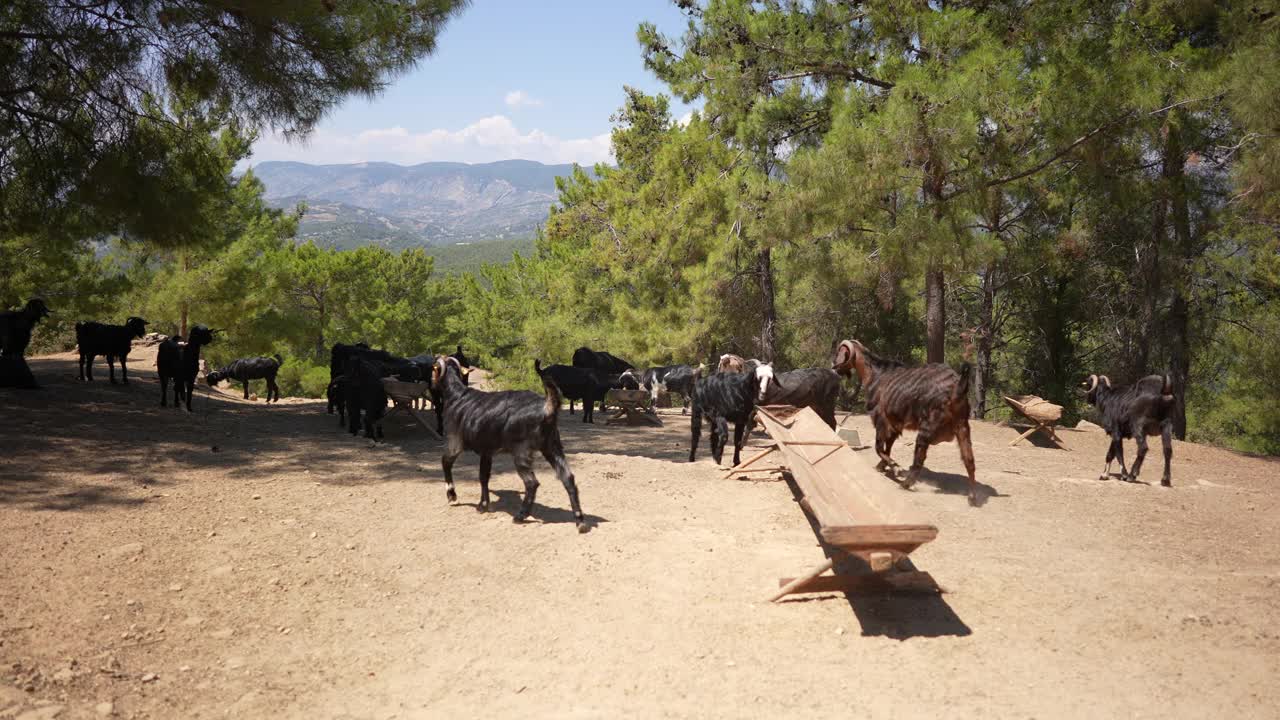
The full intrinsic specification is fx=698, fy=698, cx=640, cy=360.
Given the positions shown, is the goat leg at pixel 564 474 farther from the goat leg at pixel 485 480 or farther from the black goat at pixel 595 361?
the black goat at pixel 595 361

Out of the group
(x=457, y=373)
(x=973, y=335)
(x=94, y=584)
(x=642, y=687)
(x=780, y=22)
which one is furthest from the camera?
(x=973, y=335)

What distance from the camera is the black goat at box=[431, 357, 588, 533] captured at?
22.3 ft

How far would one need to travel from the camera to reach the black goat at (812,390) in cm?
1120

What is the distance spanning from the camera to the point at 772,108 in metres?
15.8

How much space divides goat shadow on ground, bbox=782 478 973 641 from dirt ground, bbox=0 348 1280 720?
0.9 inches

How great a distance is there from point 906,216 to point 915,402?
6179mm

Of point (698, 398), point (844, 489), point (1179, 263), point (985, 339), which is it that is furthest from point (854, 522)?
point (985, 339)

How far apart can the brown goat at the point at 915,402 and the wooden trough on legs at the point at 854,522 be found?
Answer: 164cm

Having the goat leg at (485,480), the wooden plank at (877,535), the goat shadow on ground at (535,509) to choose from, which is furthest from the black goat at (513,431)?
the wooden plank at (877,535)

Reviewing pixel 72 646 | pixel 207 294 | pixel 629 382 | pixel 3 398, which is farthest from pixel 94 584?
pixel 207 294

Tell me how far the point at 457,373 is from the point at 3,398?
8482 mm

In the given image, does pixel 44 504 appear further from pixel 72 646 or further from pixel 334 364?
pixel 334 364

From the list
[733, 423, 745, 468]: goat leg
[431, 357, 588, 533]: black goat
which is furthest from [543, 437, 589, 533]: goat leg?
[733, 423, 745, 468]: goat leg

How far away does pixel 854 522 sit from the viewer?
483 centimetres
